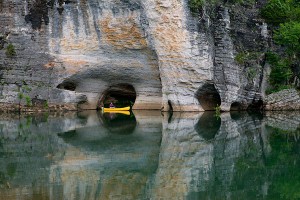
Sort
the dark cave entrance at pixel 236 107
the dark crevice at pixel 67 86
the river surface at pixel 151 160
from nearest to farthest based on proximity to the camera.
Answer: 1. the river surface at pixel 151 160
2. the dark cave entrance at pixel 236 107
3. the dark crevice at pixel 67 86

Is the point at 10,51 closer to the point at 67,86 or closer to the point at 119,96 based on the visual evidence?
the point at 67,86

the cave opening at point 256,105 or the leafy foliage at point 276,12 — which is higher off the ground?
the leafy foliage at point 276,12

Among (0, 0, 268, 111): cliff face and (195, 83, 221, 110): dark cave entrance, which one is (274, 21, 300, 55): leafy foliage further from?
(195, 83, 221, 110): dark cave entrance

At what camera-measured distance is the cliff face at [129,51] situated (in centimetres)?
2483

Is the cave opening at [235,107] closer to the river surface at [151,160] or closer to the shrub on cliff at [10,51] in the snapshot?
the river surface at [151,160]

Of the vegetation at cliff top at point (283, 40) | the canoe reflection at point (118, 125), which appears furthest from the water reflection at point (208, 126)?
the vegetation at cliff top at point (283, 40)

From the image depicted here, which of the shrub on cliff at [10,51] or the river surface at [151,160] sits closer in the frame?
the river surface at [151,160]

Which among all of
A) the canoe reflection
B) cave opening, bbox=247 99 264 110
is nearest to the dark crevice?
the canoe reflection

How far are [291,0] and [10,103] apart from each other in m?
15.1

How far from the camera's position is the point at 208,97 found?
2642cm

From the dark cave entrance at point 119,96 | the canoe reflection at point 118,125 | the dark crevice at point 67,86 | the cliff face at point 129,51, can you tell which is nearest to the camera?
the canoe reflection at point 118,125

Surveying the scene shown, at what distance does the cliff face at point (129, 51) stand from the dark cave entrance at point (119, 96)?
5.10ft

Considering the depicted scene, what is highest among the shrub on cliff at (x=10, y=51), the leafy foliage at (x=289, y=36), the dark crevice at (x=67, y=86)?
the leafy foliage at (x=289, y=36)

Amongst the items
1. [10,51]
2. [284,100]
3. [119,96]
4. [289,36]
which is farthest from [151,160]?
[119,96]
